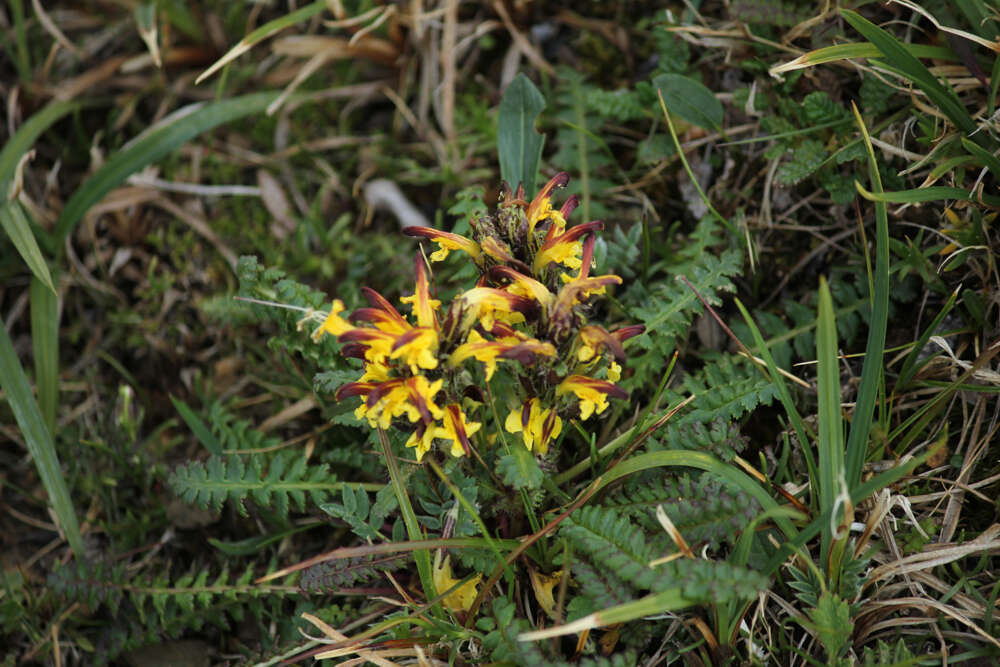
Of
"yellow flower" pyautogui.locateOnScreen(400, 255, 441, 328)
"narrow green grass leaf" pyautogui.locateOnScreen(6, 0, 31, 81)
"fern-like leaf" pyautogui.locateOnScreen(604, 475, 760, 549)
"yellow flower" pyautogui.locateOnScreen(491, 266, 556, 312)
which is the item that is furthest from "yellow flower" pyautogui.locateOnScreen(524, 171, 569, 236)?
"narrow green grass leaf" pyautogui.locateOnScreen(6, 0, 31, 81)

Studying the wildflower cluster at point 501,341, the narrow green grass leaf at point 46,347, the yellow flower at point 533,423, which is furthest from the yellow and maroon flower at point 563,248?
the narrow green grass leaf at point 46,347

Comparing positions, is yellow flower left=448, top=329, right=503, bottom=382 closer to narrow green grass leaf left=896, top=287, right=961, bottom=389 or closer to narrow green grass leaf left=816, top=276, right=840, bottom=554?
narrow green grass leaf left=816, top=276, right=840, bottom=554

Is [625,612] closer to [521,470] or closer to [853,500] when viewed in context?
[521,470]

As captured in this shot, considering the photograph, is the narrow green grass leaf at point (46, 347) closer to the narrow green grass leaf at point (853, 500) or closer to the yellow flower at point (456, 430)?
the yellow flower at point (456, 430)

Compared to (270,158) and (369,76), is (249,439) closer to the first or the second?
(270,158)

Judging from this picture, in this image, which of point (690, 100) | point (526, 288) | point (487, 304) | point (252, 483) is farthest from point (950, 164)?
point (252, 483)

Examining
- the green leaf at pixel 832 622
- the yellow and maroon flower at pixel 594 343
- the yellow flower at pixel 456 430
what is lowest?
the green leaf at pixel 832 622

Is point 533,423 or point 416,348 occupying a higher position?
point 416,348
